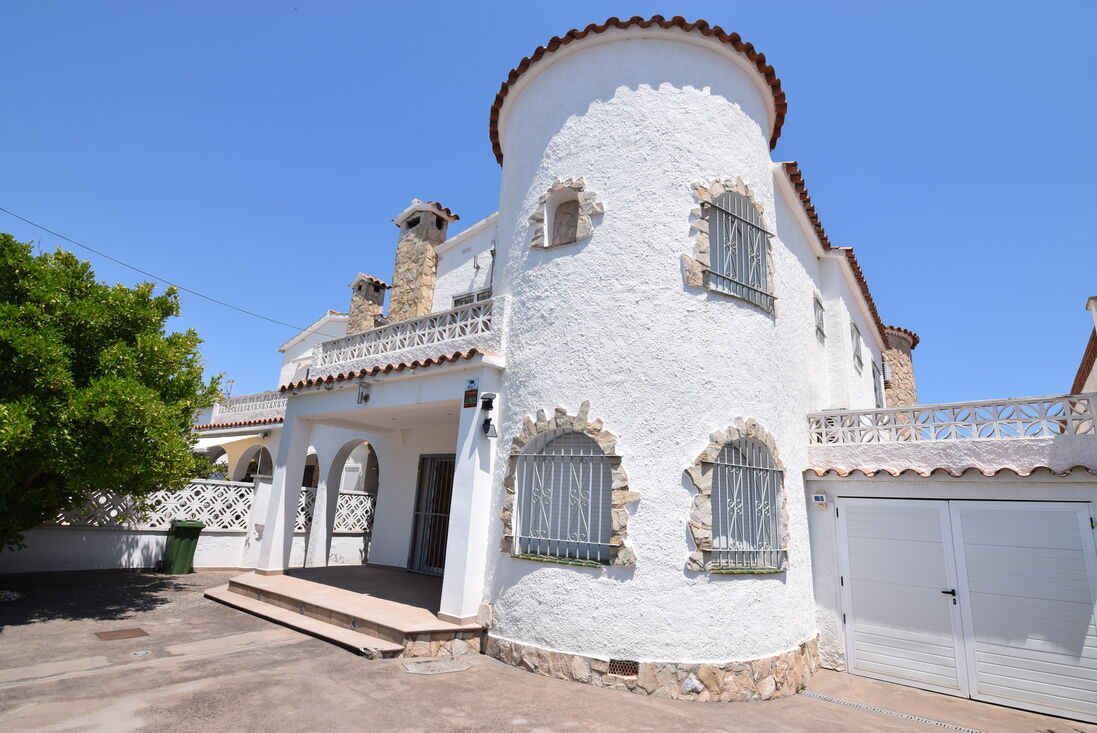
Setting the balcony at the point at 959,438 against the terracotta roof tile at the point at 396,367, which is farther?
the terracotta roof tile at the point at 396,367

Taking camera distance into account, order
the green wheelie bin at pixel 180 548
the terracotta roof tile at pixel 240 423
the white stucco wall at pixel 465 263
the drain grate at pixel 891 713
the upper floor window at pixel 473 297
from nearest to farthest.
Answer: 1. the drain grate at pixel 891 713
2. the green wheelie bin at pixel 180 548
3. the upper floor window at pixel 473 297
4. the white stucco wall at pixel 465 263
5. the terracotta roof tile at pixel 240 423

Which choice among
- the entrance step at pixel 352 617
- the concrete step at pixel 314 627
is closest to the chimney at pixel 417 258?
the entrance step at pixel 352 617

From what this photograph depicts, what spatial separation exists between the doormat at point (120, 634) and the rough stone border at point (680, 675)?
17.3 ft

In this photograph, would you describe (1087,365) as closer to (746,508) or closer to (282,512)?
(746,508)

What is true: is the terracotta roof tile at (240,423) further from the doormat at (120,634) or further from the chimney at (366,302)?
the doormat at (120,634)

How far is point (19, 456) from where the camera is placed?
851cm

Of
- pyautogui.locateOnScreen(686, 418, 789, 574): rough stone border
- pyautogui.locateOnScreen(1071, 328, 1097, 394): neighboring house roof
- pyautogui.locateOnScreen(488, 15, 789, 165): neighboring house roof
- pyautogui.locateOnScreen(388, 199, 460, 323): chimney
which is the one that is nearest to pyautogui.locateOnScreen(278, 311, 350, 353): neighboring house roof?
pyautogui.locateOnScreen(388, 199, 460, 323): chimney

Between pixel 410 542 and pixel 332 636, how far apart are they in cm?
643

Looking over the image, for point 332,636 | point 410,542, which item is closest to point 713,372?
point 332,636

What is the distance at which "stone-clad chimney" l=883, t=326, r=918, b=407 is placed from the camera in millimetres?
21547

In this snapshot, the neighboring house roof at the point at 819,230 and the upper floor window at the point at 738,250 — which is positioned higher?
the neighboring house roof at the point at 819,230

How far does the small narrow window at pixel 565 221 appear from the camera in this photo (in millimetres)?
9742

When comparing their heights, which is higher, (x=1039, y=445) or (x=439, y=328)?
(x=439, y=328)

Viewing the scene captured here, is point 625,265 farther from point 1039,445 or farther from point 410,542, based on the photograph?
point 410,542
